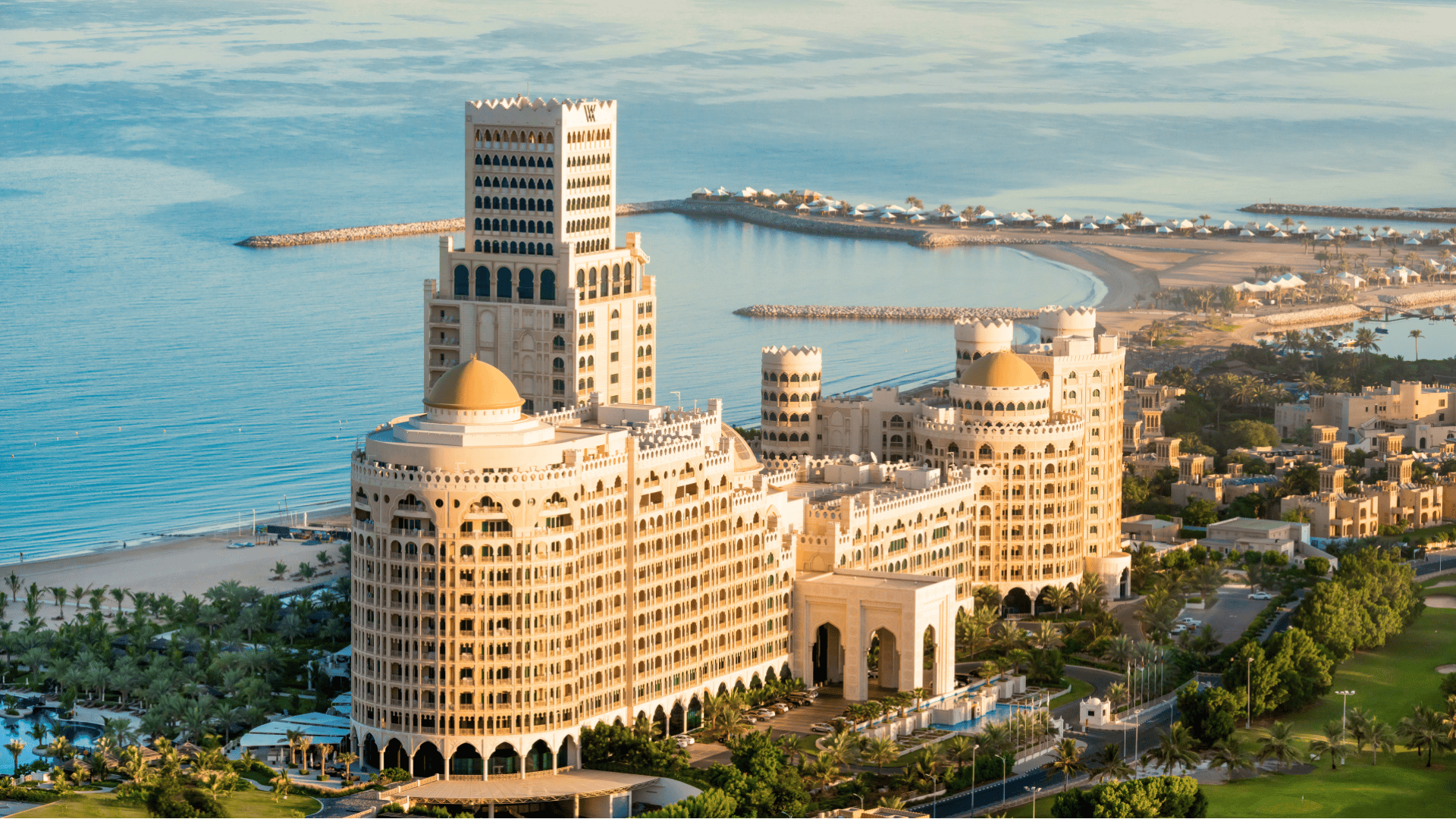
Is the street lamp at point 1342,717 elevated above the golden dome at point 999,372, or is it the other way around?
the golden dome at point 999,372

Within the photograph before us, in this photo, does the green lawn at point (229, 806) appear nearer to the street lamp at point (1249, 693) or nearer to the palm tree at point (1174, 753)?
the palm tree at point (1174, 753)

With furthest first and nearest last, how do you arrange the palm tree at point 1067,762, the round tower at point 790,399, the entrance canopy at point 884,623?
the round tower at point 790,399
the entrance canopy at point 884,623
the palm tree at point 1067,762

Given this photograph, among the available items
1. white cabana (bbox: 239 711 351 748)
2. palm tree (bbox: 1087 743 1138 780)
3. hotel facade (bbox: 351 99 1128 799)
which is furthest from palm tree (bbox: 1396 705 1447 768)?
white cabana (bbox: 239 711 351 748)

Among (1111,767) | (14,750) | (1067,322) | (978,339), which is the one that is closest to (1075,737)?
(1111,767)

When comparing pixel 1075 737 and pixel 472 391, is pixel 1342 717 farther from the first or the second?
pixel 472 391

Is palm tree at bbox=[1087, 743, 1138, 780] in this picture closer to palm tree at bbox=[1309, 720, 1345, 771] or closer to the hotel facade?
palm tree at bbox=[1309, 720, 1345, 771]

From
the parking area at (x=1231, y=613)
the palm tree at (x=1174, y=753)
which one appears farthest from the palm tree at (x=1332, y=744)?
the parking area at (x=1231, y=613)
